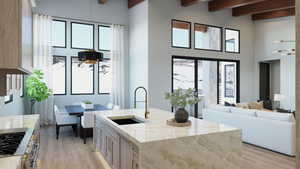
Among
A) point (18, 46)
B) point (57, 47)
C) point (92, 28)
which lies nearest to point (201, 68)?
point (92, 28)

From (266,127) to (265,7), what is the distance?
4.97 meters

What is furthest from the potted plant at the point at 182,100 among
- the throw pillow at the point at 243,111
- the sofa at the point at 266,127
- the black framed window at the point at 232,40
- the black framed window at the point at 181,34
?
the black framed window at the point at 232,40

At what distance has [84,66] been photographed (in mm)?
7445

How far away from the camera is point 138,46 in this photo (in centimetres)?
732

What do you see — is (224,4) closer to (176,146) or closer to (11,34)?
(176,146)

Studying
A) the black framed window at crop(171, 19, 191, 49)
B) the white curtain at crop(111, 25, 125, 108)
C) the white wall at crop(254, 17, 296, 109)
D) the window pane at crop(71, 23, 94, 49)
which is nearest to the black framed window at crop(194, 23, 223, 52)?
the black framed window at crop(171, 19, 191, 49)

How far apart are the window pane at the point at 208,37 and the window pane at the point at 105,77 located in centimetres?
338

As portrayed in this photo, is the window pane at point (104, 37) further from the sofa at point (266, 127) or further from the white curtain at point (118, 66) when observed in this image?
the sofa at point (266, 127)

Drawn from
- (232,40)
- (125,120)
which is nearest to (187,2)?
(232,40)

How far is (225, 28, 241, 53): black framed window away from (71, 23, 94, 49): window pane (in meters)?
5.28

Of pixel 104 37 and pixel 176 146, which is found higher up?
pixel 104 37

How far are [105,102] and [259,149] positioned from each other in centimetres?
524

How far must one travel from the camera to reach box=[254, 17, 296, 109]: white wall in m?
7.72

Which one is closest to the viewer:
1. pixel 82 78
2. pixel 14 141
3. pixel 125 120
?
pixel 14 141
